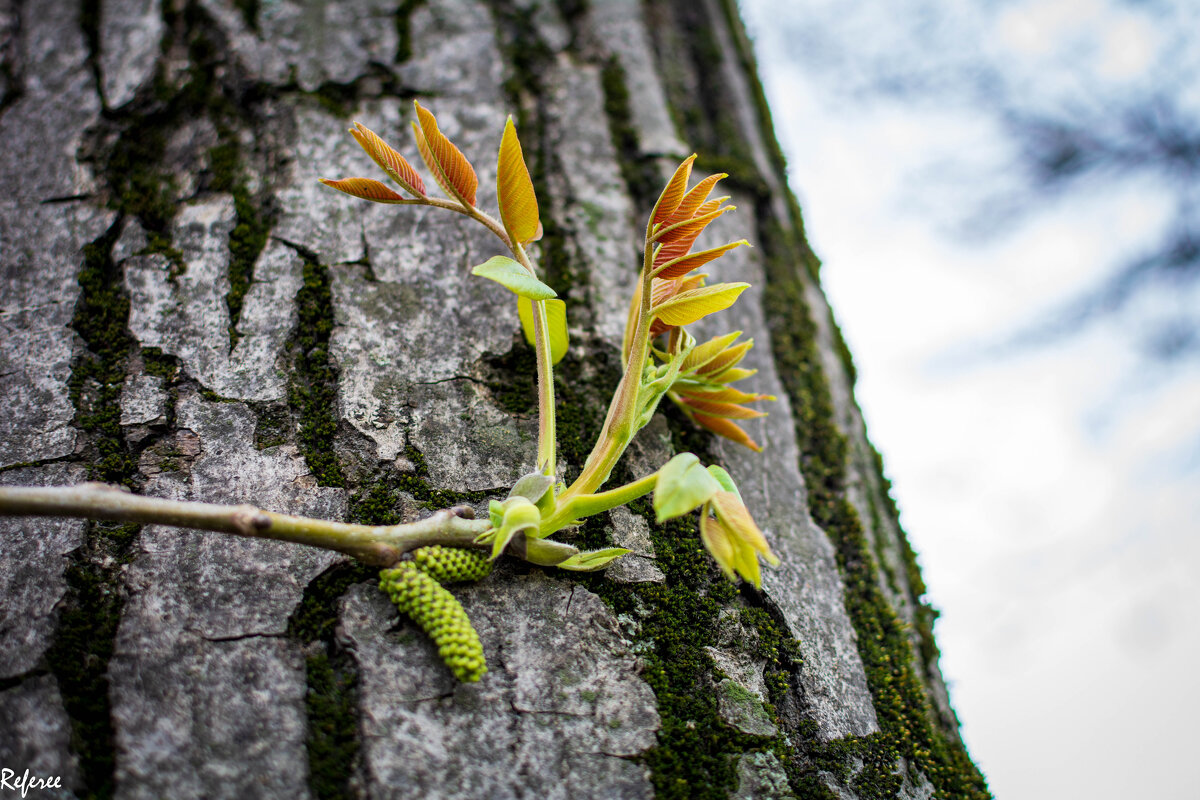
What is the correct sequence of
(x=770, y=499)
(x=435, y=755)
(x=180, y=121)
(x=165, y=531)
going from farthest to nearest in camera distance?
(x=180, y=121)
(x=770, y=499)
(x=165, y=531)
(x=435, y=755)

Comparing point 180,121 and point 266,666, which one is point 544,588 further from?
point 180,121

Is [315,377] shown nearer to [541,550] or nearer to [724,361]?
[541,550]

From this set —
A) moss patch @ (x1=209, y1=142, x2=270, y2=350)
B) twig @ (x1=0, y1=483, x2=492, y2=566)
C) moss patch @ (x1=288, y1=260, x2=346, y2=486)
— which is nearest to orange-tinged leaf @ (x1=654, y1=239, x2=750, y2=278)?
twig @ (x1=0, y1=483, x2=492, y2=566)

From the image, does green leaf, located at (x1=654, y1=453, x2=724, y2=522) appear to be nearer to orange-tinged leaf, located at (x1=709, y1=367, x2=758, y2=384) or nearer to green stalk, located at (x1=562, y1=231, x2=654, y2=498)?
green stalk, located at (x1=562, y1=231, x2=654, y2=498)

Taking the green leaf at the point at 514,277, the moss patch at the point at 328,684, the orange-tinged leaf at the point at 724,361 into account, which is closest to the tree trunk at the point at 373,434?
the moss patch at the point at 328,684

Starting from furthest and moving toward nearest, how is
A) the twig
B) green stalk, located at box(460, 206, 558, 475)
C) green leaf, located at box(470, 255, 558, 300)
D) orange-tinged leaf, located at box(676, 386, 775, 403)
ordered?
orange-tinged leaf, located at box(676, 386, 775, 403), green stalk, located at box(460, 206, 558, 475), green leaf, located at box(470, 255, 558, 300), the twig

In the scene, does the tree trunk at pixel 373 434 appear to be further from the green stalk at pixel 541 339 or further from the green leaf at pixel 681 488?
the green leaf at pixel 681 488

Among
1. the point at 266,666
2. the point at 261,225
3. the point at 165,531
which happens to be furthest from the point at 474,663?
the point at 261,225
